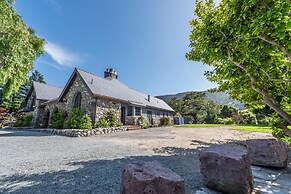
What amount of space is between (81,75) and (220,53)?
1296cm

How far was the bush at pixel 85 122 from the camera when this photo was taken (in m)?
11.5

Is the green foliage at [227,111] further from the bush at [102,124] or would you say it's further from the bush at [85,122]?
the bush at [85,122]

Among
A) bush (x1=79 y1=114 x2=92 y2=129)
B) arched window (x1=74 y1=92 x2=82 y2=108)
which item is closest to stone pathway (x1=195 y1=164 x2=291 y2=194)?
bush (x1=79 y1=114 x2=92 y2=129)

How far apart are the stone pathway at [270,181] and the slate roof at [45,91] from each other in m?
22.9

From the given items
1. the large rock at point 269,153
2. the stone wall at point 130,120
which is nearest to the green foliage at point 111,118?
the stone wall at point 130,120

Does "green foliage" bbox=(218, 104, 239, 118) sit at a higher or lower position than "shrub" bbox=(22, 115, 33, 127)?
higher

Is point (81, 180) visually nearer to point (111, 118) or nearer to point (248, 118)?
point (111, 118)

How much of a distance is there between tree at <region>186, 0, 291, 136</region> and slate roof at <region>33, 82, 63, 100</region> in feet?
70.4

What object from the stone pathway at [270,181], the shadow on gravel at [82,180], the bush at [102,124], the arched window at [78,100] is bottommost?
the stone pathway at [270,181]

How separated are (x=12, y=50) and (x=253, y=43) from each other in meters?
11.9

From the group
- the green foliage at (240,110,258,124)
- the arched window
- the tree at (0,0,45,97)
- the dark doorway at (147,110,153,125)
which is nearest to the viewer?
the tree at (0,0,45,97)

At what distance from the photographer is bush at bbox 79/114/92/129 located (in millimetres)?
11502

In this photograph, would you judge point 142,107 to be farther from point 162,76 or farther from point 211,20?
point 211,20

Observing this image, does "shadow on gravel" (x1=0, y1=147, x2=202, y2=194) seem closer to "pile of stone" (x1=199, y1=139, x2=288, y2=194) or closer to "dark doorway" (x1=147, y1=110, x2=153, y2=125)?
"pile of stone" (x1=199, y1=139, x2=288, y2=194)
